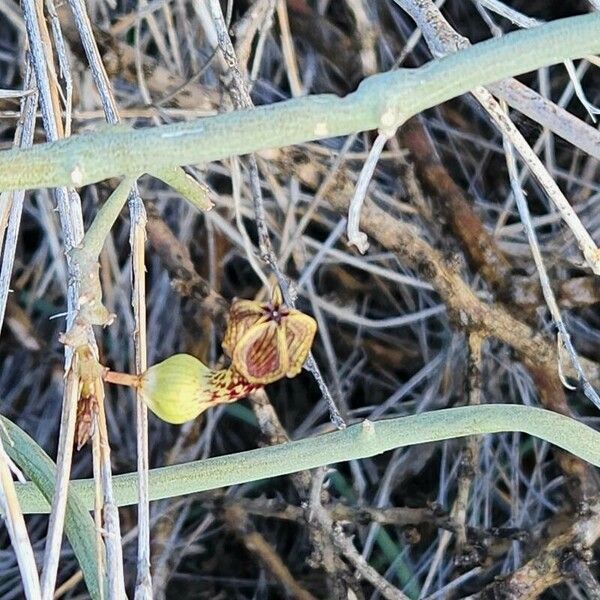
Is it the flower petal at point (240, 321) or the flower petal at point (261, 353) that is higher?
the flower petal at point (240, 321)

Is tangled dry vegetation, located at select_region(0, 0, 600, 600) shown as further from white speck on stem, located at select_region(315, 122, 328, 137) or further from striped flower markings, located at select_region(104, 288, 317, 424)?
white speck on stem, located at select_region(315, 122, 328, 137)

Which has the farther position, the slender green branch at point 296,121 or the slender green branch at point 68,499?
the slender green branch at point 68,499

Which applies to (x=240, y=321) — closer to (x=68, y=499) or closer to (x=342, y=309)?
(x=68, y=499)

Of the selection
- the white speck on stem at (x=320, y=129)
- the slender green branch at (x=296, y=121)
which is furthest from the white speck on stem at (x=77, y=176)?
the white speck on stem at (x=320, y=129)

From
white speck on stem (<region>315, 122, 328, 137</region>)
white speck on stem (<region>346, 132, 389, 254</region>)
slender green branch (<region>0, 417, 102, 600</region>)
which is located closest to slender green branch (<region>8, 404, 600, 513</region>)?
slender green branch (<region>0, 417, 102, 600</region>)

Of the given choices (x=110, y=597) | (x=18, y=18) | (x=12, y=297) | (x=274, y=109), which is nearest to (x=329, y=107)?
(x=274, y=109)

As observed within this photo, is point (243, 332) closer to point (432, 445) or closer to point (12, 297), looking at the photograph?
point (432, 445)

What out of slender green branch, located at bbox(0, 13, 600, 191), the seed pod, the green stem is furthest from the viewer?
the seed pod

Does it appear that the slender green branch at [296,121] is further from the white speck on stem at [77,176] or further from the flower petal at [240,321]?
the flower petal at [240,321]
